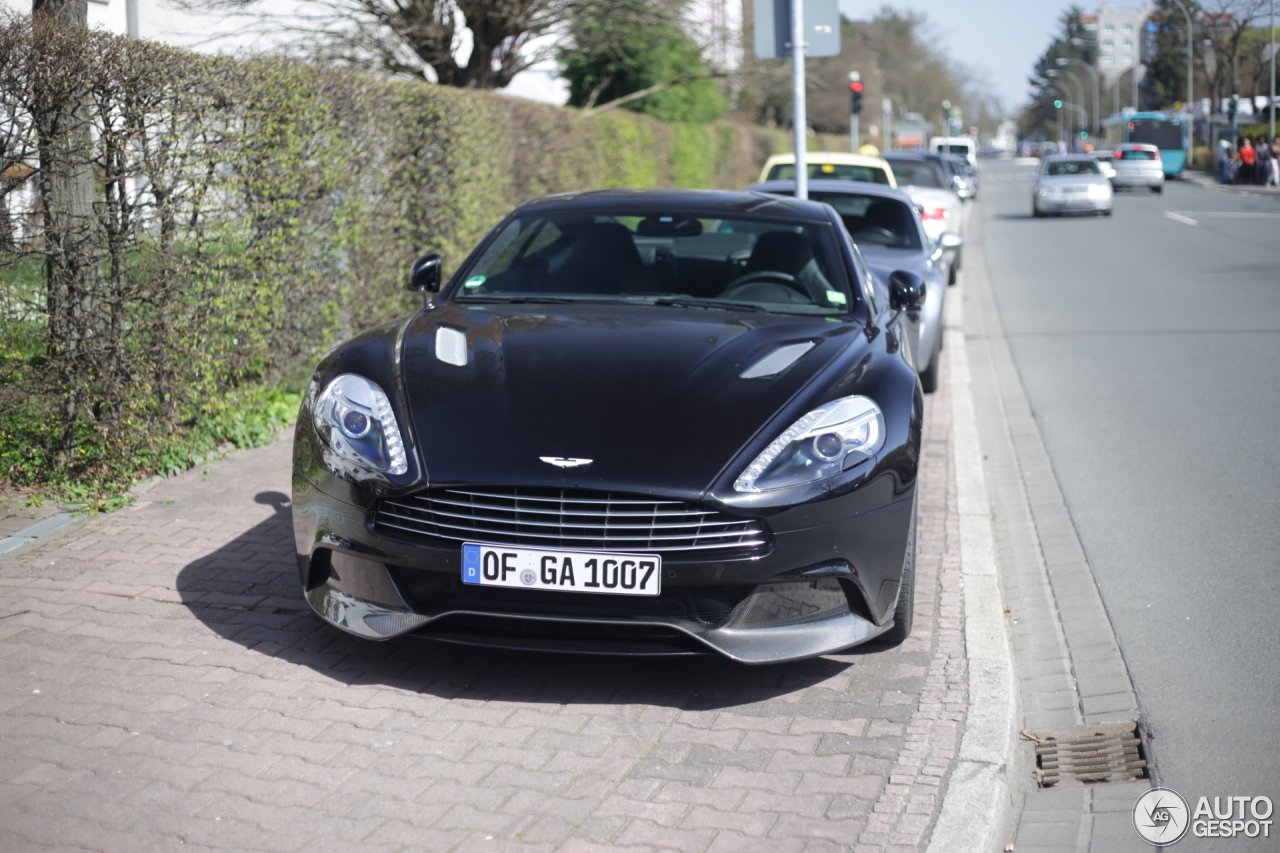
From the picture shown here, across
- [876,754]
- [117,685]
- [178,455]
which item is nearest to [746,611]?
[876,754]

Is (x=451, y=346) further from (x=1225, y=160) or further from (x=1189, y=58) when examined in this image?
(x=1189, y=58)

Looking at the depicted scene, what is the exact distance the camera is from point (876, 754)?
336cm

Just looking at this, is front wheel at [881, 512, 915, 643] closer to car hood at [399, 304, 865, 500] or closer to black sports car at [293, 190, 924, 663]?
black sports car at [293, 190, 924, 663]

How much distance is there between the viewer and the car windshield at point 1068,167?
100ft

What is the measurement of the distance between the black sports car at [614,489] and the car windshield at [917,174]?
590 inches

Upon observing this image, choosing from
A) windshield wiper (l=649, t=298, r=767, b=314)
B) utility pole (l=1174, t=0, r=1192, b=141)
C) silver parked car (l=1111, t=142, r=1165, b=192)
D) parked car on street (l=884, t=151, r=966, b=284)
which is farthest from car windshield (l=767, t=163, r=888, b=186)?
silver parked car (l=1111, t=142, r=1165, b=192)

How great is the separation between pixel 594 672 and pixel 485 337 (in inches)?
48.0

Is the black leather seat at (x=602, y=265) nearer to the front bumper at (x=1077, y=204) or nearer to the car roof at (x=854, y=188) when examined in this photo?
the car roof at (x=854, y=188)

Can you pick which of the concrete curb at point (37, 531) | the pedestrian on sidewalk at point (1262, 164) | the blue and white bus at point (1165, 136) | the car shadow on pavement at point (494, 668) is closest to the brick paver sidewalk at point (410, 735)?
the car shadow on pavement at point (494, 668)

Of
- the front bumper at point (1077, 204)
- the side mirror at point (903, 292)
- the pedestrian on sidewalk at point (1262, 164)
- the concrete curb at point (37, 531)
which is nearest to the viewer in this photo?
the concrete curb at point (37, 531)

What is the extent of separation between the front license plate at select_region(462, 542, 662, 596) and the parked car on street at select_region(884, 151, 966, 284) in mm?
12422

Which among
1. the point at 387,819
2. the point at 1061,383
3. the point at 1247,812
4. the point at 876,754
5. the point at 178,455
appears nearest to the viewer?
the point at 387,819

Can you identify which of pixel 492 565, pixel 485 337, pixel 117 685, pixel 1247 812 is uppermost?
pixel 485 337

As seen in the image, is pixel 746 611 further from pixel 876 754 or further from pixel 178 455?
pixel 178 455
